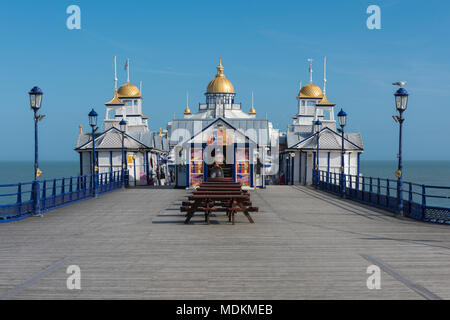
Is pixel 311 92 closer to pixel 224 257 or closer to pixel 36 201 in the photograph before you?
pixel 36 201

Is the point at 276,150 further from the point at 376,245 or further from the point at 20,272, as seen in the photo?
the point at 20,272

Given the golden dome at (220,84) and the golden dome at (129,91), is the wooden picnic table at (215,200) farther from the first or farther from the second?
the golden dome at (220,84)

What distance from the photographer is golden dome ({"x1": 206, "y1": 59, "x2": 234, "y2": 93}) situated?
232 ft

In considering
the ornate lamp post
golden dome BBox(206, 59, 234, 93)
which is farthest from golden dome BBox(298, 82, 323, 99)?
the ornate lamp post

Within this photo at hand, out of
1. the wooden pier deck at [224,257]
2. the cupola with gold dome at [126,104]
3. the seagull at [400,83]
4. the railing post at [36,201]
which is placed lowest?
the wooden pier deck at [224,257]

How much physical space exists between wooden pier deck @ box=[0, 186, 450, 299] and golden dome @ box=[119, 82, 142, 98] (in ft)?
149

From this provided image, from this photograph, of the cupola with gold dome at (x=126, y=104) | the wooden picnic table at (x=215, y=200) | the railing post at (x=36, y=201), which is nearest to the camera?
the wooden picnic table at (x=215, y=200)

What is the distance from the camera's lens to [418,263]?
8.16 meters

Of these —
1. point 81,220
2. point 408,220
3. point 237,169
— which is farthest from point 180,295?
point 237,169

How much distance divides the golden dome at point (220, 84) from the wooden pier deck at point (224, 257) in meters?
56.8

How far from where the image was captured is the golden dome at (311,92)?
2381 inches

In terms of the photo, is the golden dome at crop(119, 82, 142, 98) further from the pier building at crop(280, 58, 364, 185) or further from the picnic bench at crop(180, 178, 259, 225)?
the picnic bench at crop(180, 178, 259, 225)

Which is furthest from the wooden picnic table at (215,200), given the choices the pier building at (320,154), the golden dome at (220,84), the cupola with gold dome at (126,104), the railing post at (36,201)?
the golden dome at (220,84)

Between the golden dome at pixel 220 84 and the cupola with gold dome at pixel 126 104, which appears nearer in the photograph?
the cupola with gold dome at pixel 126 104
